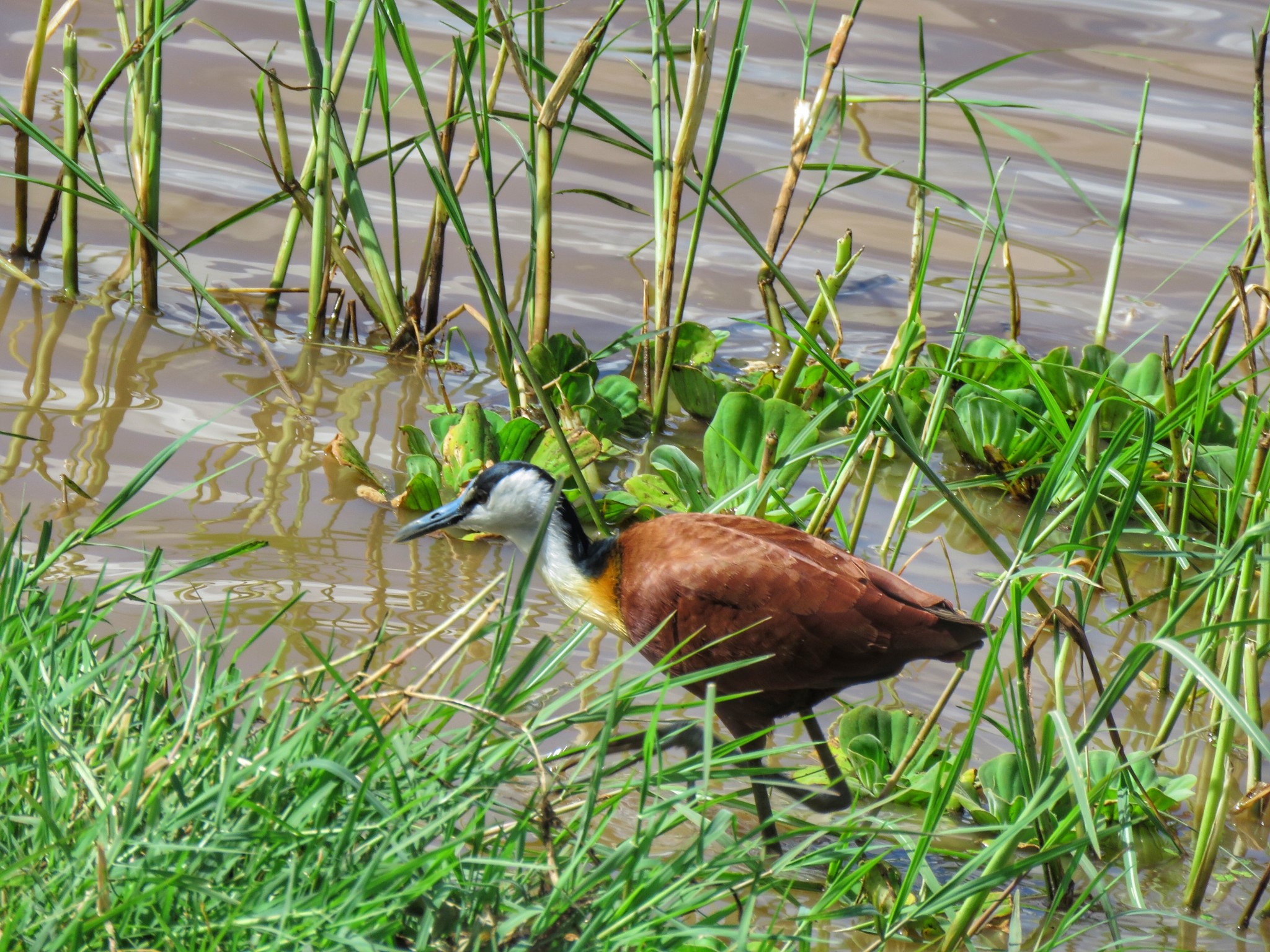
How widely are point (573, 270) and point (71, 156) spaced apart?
2.13 meters

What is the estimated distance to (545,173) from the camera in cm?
430

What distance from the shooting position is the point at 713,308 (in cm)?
573

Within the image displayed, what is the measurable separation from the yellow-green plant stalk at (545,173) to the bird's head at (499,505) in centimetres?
114

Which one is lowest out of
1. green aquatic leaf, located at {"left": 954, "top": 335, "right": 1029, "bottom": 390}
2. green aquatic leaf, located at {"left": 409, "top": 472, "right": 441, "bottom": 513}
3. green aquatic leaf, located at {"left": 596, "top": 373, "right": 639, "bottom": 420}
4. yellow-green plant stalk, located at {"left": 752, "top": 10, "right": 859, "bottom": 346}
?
green aquatic leaf, located at {"left": 409, "top": 472, "right": 441, "bottom": 513}

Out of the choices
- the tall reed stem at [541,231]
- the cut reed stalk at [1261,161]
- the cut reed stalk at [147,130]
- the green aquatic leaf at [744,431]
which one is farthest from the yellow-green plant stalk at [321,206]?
the cut reed stalk at [1261,161]

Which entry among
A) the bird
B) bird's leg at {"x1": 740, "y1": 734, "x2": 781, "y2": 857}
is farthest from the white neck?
bird's leg at {"x1": 740, "y1": 734, "x2": 781, "y2": 857}

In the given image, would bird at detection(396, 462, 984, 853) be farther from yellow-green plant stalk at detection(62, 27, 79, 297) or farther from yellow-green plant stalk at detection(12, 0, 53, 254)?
yellow-green plant stalk at detection(12, 0, 53, 254)

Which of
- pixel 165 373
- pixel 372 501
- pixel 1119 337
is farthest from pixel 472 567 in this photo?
pixel 1119 337

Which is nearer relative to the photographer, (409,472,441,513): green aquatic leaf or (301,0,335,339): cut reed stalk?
(409,472,441,513): green aquatic leaf

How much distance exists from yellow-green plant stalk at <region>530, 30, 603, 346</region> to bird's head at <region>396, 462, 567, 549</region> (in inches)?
44.8

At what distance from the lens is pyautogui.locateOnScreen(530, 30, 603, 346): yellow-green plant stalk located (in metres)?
3.83

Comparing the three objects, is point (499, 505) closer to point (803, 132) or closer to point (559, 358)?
point (559, 358)

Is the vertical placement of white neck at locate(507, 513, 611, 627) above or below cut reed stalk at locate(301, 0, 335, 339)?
below

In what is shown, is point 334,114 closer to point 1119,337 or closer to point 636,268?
point 636,268
